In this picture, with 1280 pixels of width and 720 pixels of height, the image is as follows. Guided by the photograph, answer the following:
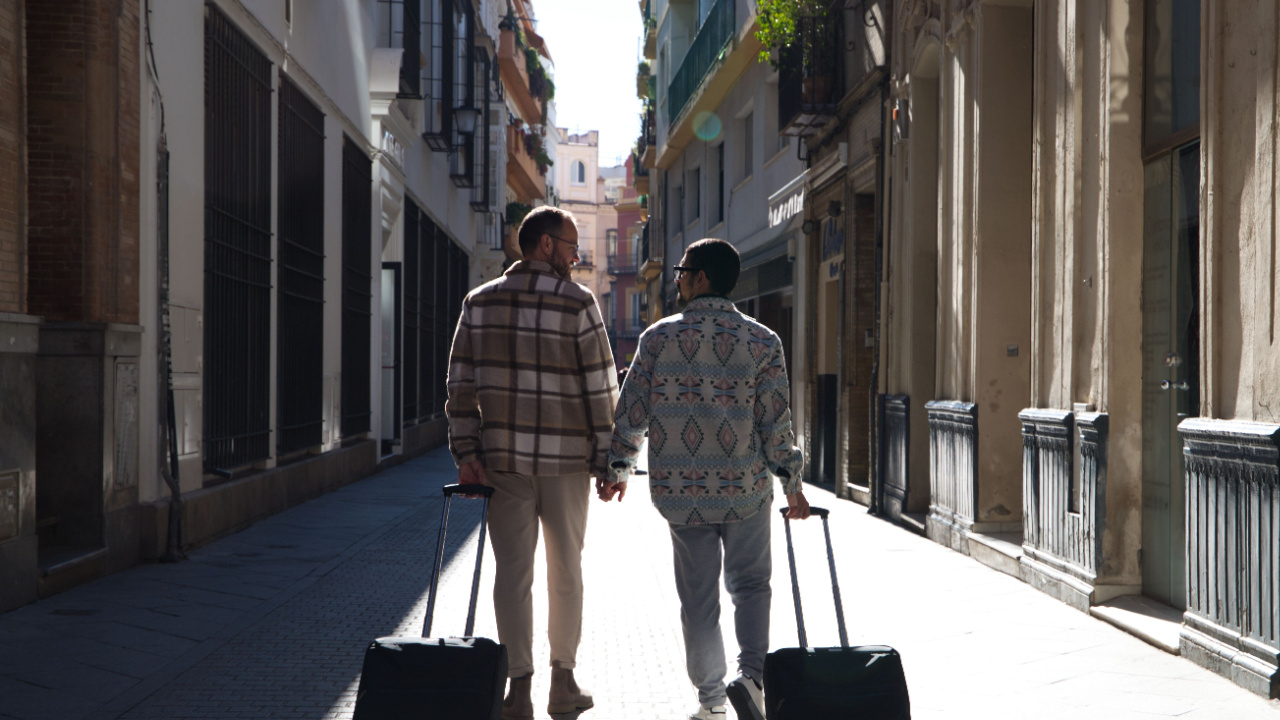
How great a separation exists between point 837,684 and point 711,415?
3.55ft

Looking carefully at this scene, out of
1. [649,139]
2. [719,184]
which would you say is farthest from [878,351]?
[649,139]

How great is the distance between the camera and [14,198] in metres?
7.27

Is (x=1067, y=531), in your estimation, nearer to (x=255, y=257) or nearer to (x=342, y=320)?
(x=255, y=257)

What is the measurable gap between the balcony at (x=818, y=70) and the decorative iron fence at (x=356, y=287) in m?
5.65

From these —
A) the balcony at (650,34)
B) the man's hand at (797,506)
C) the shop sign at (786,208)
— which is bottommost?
the man's hand at (797,506)

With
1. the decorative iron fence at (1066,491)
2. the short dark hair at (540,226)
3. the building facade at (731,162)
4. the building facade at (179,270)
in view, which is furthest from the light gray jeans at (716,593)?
the building facade at (731,162)

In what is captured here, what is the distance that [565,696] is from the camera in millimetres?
4910

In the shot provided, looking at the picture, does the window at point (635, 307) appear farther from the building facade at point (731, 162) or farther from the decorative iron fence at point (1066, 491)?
the decorative iron fence at point (1066, 491)

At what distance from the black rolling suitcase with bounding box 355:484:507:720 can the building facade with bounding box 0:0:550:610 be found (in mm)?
3706

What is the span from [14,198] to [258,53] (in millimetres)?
4882

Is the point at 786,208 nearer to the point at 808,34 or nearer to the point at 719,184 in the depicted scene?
the point at 808,34

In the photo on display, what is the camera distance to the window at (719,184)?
2530cm

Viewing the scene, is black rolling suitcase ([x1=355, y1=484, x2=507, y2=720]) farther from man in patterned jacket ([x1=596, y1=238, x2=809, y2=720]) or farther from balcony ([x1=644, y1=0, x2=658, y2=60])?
balcony ([x1=644, y1=0, x2=658, y2=60])

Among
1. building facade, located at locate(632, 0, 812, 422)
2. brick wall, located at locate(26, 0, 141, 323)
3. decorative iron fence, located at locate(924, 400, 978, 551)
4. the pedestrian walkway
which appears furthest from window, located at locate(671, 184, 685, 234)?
brick wall, located at locate(26, 0, 141, 323)
